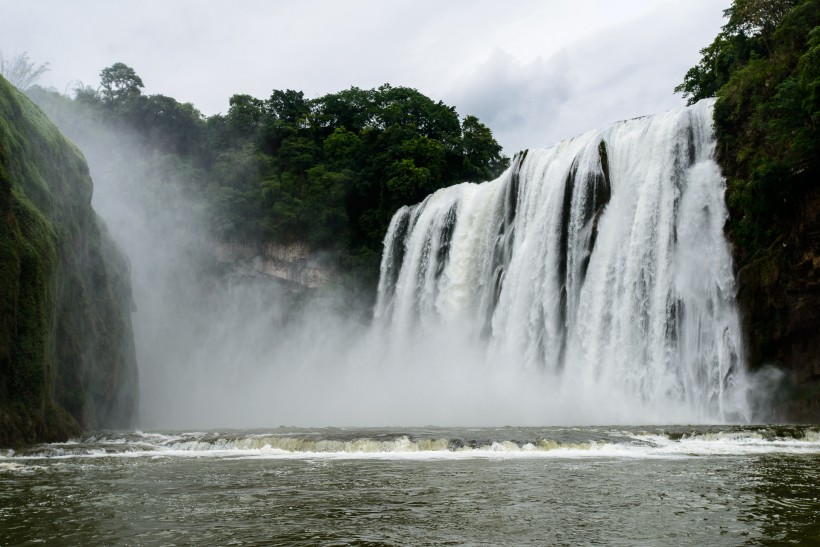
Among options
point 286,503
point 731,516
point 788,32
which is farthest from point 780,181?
point 286,503

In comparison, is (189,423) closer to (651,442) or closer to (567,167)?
(567,167)

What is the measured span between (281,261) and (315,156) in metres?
9.75

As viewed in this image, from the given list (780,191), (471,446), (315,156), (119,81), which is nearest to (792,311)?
(780,191)

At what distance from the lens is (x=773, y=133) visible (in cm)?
2239

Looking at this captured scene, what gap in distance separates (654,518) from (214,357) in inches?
1599

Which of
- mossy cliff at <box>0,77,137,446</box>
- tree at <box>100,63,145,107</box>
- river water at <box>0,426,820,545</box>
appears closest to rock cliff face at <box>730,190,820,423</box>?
river water at <box>0,426,820,545</box>

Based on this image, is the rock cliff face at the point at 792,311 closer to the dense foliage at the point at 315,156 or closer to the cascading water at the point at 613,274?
the cascading water at the point at 613,274

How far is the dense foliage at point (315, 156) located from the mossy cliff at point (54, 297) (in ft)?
48.9

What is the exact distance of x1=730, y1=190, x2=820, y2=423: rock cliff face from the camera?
67.1 feet

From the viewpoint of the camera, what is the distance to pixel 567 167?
97.2 feet

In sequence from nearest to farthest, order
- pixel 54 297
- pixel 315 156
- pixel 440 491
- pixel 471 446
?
pixel 440 491
pixel 471 446
pixel 54 297
pixel 315 156

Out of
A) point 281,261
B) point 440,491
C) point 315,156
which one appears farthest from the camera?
point 315,156

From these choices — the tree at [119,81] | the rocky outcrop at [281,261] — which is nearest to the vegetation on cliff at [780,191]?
the rocky outcrop at [281,261]

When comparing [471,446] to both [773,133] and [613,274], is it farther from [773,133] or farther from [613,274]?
[773,133]
